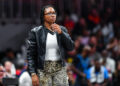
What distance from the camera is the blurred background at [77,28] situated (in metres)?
15.5

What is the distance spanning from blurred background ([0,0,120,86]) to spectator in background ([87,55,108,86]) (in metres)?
0.21

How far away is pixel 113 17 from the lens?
18500 millimetres

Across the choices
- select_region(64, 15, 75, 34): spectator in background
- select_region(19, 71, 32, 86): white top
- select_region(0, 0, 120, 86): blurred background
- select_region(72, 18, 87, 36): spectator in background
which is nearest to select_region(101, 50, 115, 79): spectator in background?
select_region(0, 0, 120, 86): blurred background

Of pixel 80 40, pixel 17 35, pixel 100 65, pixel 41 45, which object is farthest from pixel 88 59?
pixel 41 45

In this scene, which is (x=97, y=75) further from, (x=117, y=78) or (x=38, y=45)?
(x=38, y=45)

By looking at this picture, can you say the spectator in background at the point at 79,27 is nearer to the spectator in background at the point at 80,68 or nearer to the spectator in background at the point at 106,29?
the spectator in background at the point at 106,29

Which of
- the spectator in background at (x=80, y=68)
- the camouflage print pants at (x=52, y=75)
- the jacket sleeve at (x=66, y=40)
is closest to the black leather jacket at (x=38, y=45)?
the jacket sleeve at (x=66, y=40)

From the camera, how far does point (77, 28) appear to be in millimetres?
17375

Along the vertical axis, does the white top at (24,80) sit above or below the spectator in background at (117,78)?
above

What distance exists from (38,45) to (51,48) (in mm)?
208

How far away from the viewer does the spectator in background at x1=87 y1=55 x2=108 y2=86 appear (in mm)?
13953

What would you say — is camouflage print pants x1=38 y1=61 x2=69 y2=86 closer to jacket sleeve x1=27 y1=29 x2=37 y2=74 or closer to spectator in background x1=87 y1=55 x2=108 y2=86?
jacket sleeve x1=27 y1=29 x2=37 y2=74

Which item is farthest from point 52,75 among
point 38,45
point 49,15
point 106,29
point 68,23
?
point 106,29

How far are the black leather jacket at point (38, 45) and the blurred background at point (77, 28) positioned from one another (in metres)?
5.99
